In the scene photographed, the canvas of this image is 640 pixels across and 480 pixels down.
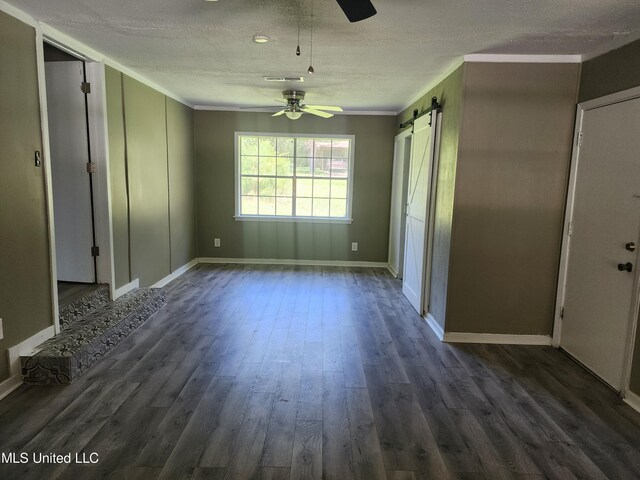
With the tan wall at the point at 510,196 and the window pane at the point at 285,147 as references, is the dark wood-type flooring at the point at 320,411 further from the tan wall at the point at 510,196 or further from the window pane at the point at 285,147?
the window pane at the point at 285,147

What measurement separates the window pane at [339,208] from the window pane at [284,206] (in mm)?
694

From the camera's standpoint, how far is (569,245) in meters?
3.27

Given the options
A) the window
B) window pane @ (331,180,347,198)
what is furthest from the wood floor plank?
window pane @ (331,180,347,198)

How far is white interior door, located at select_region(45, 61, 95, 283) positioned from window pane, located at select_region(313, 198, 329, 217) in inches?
138

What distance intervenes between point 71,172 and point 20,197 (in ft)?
3.85

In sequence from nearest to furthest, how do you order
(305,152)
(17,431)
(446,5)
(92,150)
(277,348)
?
(17,431), (446,5), (277,348), (92,150), (305,152)

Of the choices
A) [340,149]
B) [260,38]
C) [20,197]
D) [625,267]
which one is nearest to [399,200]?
[340,149]

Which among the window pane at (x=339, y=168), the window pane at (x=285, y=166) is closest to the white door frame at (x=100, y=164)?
the window pane at (x=285, y=166)

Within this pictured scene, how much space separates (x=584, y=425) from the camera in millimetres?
2318

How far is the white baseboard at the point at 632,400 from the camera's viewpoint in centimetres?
250

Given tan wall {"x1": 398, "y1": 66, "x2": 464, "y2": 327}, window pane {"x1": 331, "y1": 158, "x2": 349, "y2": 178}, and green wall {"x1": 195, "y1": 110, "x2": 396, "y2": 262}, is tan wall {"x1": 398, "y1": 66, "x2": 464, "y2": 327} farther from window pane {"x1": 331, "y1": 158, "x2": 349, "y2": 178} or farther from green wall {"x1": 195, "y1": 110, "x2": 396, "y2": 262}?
window pane {"x1": 331, "y1": 158, "x2": 349, "y2": 178}

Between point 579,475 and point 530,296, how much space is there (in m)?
1.77

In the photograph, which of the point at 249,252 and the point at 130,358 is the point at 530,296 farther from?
the point at 249,252

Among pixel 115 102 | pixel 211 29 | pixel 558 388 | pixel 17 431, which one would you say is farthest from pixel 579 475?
pixel 115 102
